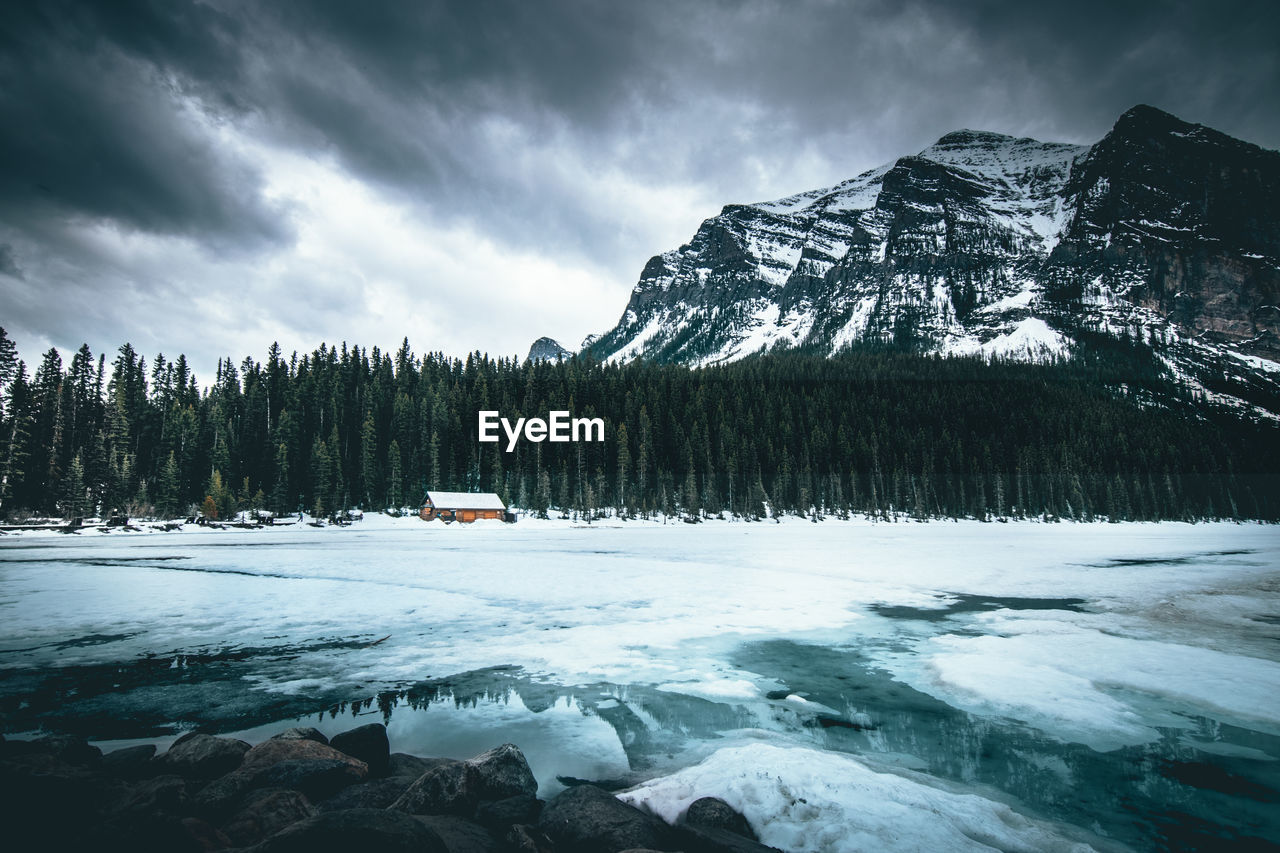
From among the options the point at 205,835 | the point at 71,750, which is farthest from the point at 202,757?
the point at 205,835

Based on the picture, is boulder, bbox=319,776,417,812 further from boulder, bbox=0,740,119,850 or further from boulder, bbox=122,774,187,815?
boulder, bbox=0,740,119,850

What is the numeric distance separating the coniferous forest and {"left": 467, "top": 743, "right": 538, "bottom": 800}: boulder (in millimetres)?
80180

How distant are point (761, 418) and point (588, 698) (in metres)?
98.8

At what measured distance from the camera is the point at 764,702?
10258 millimetres

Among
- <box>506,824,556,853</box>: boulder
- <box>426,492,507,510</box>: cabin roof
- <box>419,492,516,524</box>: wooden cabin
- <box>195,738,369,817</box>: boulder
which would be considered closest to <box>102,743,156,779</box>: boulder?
<box>195,738,369,817</box>: boulder

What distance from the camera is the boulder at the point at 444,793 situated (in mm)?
6281

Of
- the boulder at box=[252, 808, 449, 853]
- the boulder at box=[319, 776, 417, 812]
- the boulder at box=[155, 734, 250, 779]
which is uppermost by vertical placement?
the boulder at box=[252, 808, 449, 853]

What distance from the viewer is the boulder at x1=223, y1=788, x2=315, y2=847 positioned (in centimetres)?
550

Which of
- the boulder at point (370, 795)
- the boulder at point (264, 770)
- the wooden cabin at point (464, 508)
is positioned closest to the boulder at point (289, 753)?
the boulder at point (264, 770)

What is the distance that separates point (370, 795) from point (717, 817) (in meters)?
3.95

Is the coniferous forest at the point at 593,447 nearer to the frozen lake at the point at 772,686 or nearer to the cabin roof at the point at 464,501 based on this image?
the cabin roof at the point at 464,501

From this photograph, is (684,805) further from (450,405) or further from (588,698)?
(450,405)

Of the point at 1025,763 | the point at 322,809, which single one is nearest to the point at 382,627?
the point at 322,809

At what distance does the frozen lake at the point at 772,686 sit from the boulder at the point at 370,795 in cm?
169
